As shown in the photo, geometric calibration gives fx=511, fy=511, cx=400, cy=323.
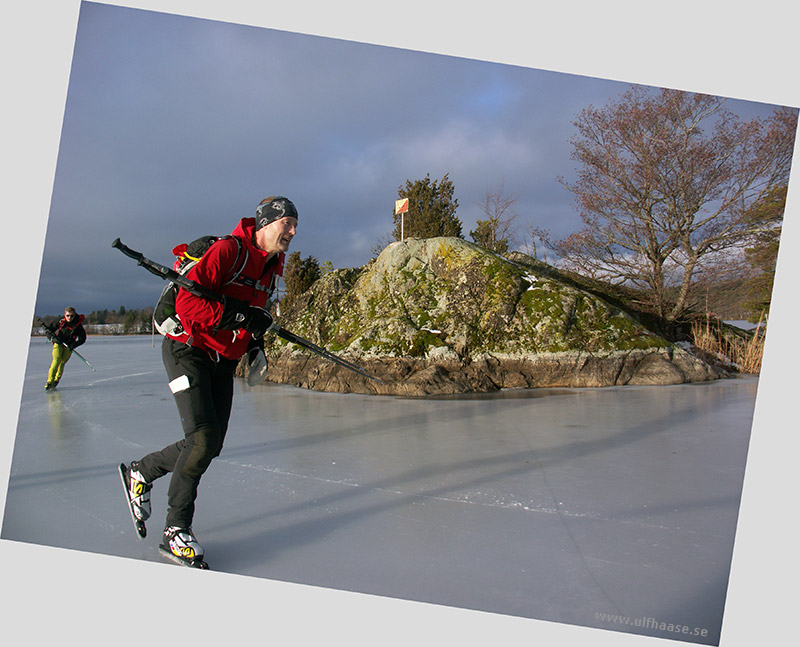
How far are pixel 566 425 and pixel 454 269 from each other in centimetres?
442

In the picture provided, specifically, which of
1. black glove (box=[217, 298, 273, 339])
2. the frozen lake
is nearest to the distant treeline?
the frozen lake

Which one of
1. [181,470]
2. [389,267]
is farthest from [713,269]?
[181,470]

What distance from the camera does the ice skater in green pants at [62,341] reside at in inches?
Result: 270

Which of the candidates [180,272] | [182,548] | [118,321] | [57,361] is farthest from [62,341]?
[182,548]

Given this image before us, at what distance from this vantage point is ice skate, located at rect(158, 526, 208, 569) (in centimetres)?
221

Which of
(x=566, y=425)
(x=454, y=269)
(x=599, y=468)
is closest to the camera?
(x=599, y=468)

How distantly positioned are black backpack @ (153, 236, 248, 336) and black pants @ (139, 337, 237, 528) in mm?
90

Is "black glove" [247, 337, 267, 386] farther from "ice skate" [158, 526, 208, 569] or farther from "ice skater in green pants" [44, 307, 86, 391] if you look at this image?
"ice skater in green pants" [44, 307, 86, 391]

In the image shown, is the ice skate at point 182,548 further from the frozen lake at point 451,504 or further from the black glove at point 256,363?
the black glove at point 256,363

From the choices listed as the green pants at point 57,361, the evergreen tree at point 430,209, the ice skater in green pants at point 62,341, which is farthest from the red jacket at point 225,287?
the evergreen tree at point 430,209

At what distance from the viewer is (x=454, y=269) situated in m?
8.60

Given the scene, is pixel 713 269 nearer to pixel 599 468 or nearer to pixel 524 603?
pixel 599 468

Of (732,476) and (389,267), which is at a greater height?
(389,267)

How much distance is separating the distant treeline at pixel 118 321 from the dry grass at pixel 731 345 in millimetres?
8462
